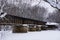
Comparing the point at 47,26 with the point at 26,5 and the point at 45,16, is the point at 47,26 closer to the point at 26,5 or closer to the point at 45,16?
the point at 45,16

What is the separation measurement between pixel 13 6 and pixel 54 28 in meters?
1.15

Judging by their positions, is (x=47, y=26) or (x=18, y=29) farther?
(x=47, y=26)

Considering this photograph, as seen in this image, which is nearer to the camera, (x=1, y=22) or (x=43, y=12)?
(x=1, y=22)

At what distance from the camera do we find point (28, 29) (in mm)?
3449

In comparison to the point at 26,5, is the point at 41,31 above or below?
below

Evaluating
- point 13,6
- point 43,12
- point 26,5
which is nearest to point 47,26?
point 43,12

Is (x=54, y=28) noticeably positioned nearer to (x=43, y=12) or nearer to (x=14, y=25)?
(x=43, y=12)

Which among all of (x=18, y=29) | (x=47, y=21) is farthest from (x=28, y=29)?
(x=47, y=21)

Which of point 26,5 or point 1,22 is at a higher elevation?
point 26,5

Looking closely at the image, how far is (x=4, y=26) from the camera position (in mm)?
3307

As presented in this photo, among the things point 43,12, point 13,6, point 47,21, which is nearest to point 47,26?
point 47,21

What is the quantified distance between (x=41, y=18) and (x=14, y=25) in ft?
2.30

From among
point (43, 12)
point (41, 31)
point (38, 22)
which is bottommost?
point (41, 31)

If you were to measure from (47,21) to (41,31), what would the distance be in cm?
30
